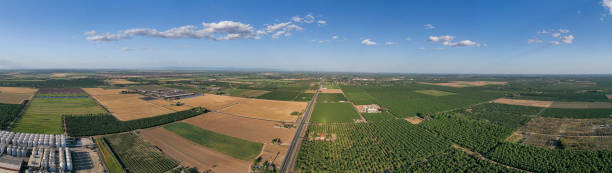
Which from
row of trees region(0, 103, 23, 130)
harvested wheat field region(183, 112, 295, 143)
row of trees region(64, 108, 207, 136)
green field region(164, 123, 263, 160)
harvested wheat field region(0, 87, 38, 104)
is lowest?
green field region(164, 123, 263, 160)

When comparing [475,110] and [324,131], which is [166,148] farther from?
[475,110]

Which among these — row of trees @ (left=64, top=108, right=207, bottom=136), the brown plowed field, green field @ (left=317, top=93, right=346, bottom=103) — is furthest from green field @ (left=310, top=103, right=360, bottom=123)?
row of trees @ (left=64, top=108, right=207, bottom=136)

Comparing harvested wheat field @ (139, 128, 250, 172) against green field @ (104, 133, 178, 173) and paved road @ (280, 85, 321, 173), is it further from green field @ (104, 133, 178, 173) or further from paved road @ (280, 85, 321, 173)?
paved road @ (280, 85, 321, 173)

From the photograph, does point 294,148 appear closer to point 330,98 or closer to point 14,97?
point 330,98

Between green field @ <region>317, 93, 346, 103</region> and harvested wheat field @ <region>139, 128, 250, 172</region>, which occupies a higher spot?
green field @ <region>317, 93, 346, 103</region>

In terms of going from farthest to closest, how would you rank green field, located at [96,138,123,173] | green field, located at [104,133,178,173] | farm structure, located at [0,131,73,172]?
green field, located at [104,133,178,173] → green field, located at [96,138,123,173] → farm structure, located at [0,131,73,172]

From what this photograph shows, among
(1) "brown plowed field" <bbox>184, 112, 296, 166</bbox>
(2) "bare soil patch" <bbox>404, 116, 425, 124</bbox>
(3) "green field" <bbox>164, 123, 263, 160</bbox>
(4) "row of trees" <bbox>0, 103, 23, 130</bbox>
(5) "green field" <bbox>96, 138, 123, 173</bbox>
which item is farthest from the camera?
(2) "bare soil patch" <bbox>404, 116, 425, 124</bbox>

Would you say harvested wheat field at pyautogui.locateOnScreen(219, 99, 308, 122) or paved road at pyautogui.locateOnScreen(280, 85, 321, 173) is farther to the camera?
harvested wheat field at pyautogui.locateOnScreen(219, 99, 308, 122)
